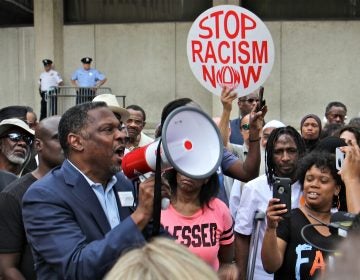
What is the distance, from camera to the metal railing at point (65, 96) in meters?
17.0

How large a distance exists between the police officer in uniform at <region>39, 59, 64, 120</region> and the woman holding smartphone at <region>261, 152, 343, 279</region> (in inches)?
537

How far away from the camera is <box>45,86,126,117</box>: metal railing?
668 inches

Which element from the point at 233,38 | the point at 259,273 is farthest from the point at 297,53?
the point at 259,273

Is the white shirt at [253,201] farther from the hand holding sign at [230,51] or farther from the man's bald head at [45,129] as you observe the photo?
the man's bald head at [45,129]

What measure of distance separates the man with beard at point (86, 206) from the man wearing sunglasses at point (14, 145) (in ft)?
6.41

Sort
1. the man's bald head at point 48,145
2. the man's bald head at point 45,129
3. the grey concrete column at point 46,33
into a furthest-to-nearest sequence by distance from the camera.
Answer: the grey concrete column at point 46,33 → the man's bald head at point 45,129 → the man's bald head at point 48,145

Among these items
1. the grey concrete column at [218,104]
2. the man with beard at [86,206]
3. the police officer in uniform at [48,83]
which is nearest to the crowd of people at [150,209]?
the man with beard at [86,206]

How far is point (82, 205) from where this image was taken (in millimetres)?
2877

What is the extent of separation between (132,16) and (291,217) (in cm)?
1487

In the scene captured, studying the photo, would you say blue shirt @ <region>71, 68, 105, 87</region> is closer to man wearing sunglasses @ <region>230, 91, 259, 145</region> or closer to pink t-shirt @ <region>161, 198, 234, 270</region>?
man wearing sunglasses @ <region>230, 91, 259, 145</region>

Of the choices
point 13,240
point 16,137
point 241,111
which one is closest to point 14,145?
point 16,137

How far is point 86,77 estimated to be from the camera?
17.1 m

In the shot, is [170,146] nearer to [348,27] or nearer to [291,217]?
[291,217]

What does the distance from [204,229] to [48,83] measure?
46.0ft
